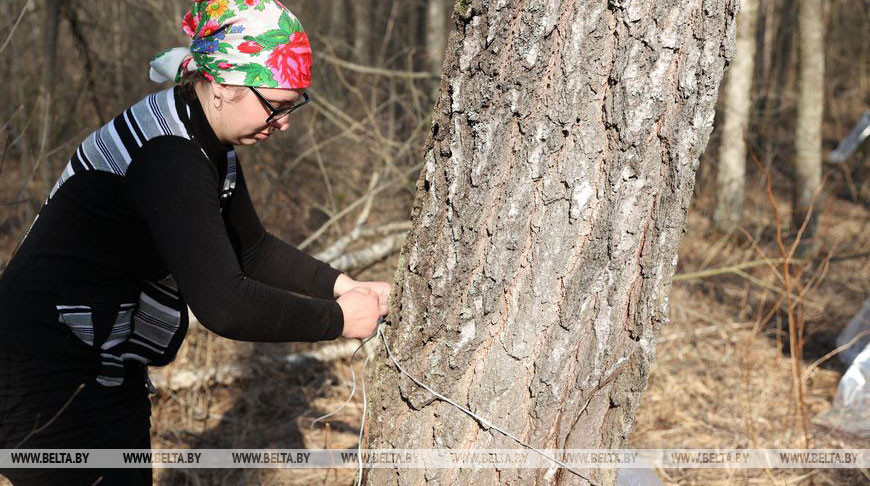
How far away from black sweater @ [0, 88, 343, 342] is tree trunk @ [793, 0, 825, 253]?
6.11 meters

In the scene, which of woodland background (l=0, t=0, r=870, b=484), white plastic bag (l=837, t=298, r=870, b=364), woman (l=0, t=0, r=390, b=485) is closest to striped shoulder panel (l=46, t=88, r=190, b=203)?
Result: woman (l=0, t=0, r=390, b=485)

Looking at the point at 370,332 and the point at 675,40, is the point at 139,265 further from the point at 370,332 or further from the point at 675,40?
the point at 675,40

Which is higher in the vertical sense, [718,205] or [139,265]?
[718,205]

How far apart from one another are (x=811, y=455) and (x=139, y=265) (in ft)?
9.59

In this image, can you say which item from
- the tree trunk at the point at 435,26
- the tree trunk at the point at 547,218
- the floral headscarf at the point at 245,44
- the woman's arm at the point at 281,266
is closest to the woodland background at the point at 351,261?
the tree trunk at the point at 435,26

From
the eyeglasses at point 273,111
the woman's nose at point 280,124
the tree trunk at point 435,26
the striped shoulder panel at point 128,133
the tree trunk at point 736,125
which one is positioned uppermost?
the tree trunk at point 435,26

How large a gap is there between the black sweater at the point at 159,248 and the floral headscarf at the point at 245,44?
11 cm

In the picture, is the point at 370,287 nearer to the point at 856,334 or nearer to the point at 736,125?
the point at 856,334

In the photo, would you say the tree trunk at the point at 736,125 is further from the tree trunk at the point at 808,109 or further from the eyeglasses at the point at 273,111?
the eyeglasses at the point at 273,111

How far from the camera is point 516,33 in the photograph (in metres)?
1.47

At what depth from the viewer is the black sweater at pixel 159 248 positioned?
1.46 meters

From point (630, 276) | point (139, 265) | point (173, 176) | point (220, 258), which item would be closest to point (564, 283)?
point (630, 276)

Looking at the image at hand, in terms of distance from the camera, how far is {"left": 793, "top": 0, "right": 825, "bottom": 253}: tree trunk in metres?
6.50

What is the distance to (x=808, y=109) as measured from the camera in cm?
663
